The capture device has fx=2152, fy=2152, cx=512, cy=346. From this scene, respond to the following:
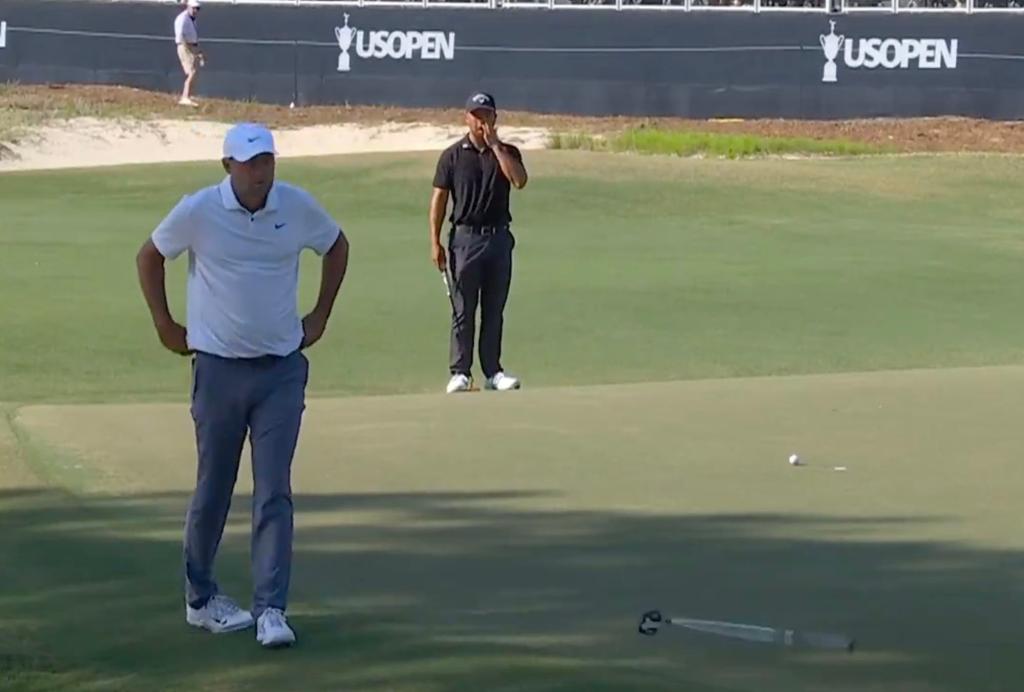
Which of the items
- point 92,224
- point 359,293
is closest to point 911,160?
point 92,224

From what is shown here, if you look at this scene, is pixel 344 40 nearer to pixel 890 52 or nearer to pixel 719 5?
pixel 719 5

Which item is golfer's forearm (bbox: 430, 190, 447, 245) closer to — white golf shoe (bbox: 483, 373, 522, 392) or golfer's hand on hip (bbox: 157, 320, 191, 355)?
white golf shoe (bbox: 483, 373, 522, 392)

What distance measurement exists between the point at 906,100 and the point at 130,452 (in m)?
27.9

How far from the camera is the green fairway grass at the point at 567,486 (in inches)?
266

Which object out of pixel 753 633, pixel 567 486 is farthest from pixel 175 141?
pixel 753 633

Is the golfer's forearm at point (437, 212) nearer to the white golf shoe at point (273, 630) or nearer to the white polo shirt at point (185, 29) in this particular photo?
the white golf shoe at point (273, 630)

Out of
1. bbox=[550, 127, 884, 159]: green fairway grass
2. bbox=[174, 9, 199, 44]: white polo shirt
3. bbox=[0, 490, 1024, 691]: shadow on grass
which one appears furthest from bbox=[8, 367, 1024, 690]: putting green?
bbox=[174, 9, 199, 44]: white polo shirt

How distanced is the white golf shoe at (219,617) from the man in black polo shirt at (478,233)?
252 inches

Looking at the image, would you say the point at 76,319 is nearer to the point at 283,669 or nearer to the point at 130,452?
the point at 130,452

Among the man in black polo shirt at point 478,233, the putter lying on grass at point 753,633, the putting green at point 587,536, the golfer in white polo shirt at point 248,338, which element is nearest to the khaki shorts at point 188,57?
the man in black polo shirt at point 478,233

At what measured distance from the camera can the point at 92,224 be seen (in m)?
25.5

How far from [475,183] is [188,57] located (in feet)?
85.1

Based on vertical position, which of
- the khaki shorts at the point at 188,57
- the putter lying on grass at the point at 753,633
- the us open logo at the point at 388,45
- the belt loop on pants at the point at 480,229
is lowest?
the putter lying on grass at the point at 753,633

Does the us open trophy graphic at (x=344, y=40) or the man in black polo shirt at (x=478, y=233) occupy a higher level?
the us open trophy graphic at (x=344, y=40)
